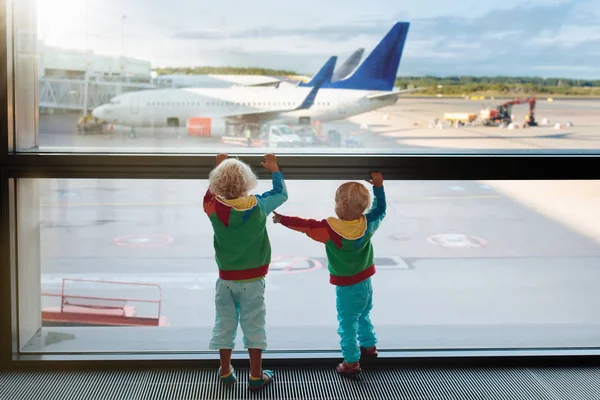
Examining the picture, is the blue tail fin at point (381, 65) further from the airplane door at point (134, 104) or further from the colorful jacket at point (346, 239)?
the airplane door at point (134, 104)

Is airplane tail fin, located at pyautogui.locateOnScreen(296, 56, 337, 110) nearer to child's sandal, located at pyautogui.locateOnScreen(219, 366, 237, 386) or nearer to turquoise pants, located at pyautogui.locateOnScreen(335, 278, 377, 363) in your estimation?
turquoise pants, located at pyautogui.locateOnScreen(335, 278, 377, 363)

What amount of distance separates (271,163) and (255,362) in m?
0.89

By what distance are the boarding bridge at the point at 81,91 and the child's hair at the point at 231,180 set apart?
2.12 ft

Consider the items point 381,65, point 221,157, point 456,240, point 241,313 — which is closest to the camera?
point 241,313

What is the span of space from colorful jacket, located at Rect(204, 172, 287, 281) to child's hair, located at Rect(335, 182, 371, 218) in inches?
11.2

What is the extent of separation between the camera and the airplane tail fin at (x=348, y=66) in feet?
9.36

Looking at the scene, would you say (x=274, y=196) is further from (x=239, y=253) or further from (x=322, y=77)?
(x=322, y=77)

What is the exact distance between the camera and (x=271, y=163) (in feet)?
8.93

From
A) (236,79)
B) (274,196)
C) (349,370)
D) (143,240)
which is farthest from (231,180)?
Result: (349,370)

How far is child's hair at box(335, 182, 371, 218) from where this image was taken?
2.59 meters

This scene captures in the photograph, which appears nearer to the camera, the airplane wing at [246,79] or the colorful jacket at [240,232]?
the colorful jacket at [240,232]

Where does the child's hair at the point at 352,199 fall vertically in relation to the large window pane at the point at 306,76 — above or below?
below

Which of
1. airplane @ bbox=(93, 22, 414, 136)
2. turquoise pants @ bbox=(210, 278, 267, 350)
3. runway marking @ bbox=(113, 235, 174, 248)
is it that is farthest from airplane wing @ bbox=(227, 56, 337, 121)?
turquoise pants @ bbox=(210, 278, 267, 350)

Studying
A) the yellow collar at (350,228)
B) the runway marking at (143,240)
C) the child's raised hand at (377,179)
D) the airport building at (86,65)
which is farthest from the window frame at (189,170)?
the runway marking at (143,240)
